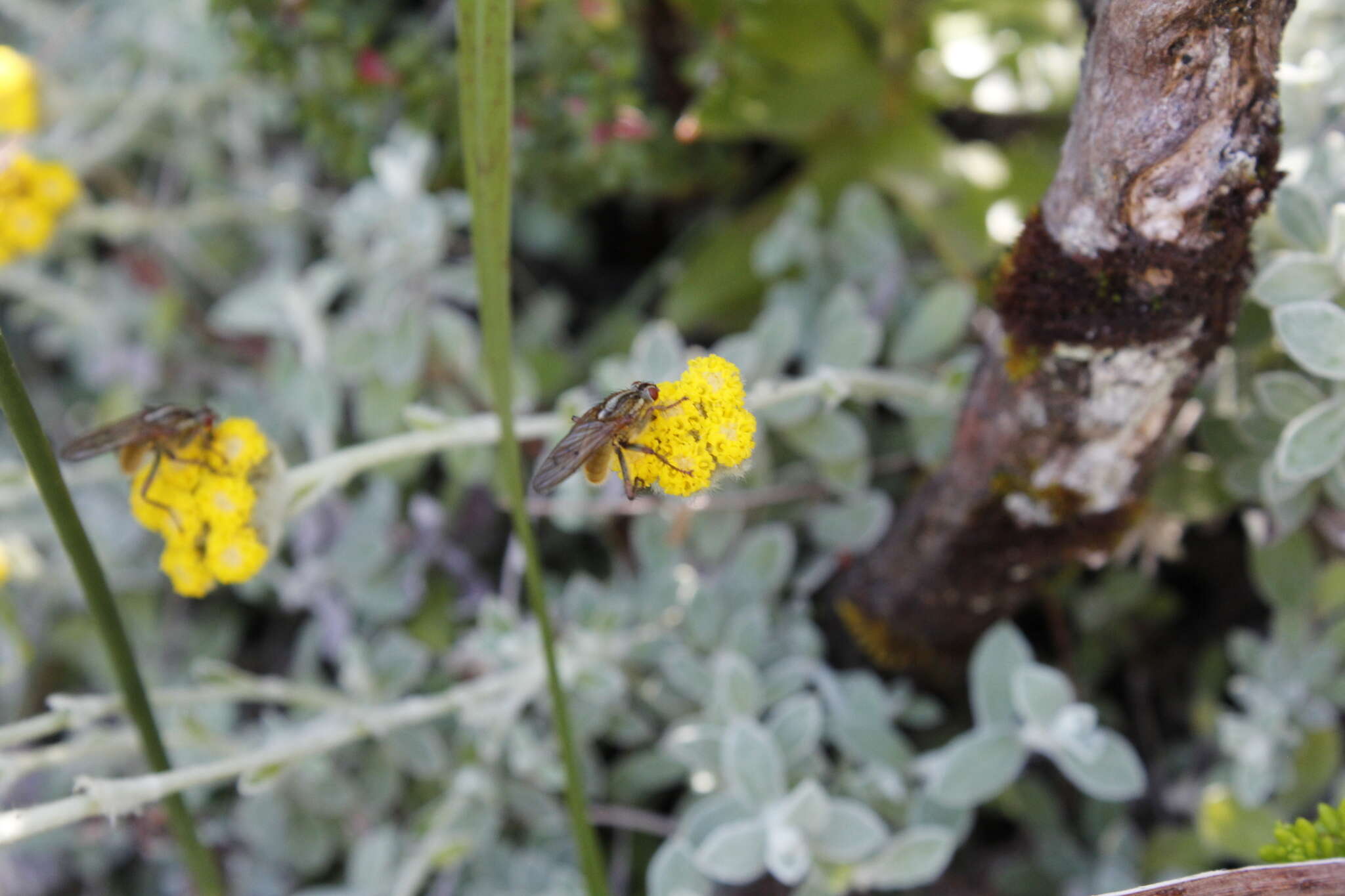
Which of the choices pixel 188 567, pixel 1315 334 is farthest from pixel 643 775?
pixel 1315 334

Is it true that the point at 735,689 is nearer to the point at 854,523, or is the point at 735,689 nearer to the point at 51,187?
the point at 854,523

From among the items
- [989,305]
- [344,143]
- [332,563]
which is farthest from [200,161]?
[989,305]

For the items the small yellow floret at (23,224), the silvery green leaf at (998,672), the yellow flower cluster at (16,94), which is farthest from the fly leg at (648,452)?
the yellow flower cluster at (16,94)

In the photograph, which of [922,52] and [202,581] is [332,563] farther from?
[922,52]

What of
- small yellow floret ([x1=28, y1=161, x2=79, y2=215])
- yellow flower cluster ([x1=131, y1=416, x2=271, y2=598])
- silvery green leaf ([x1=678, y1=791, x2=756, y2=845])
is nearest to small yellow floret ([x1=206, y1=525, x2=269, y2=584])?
yellow flower cluster ([x1=131, y1=416, x2=271, y2=598])

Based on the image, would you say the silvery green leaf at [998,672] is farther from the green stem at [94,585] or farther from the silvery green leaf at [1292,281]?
the green stem at [94,585]
